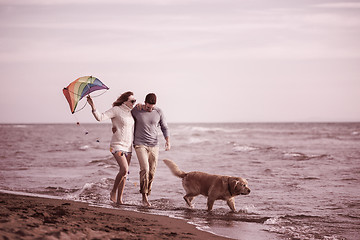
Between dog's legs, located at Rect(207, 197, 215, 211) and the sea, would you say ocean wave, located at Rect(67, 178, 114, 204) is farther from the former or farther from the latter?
dog's legs, located at Rect(207, 197, 215, 211)

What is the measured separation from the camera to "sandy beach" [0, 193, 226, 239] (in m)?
4.21

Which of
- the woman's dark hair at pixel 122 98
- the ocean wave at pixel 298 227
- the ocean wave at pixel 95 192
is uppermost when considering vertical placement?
the woman's dark hair at pixel 122 98

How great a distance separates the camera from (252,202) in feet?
28.6

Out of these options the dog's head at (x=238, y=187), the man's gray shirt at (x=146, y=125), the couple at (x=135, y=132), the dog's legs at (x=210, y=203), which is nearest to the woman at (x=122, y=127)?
the couple at (x=135, y=132)

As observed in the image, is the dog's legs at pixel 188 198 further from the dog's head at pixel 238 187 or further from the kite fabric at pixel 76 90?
the kite fabric at pixel 76 90

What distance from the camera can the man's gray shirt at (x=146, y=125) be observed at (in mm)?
7988

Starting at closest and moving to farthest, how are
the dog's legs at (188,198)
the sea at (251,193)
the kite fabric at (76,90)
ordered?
1. the sea at (251,193)
2. the kite fabric at (76,90)
3. the dog's legs at (188,198)

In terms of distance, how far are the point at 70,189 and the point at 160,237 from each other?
5985 mm

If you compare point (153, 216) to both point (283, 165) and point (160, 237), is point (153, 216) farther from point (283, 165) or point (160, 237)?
point (283, 165)

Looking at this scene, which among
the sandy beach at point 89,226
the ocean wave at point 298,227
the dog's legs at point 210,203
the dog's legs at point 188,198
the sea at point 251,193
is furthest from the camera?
the dog's legs at point 188,198

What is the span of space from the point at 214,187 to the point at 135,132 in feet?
5.85

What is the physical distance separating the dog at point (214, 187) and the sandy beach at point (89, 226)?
1.28 meters

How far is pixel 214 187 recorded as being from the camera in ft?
25.4

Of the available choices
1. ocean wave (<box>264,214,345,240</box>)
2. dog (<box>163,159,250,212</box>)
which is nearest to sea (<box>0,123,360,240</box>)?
ocean wave (<box>264,214,345,240</box>)
